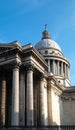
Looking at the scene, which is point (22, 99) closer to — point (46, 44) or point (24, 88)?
point (24, 88)

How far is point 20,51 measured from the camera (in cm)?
3331

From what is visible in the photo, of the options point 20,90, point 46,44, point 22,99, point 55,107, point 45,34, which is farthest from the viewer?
point 45,34

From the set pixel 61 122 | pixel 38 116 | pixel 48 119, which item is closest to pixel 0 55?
pixel 38 116

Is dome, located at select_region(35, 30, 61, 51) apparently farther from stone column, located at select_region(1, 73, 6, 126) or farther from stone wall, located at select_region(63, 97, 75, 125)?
stone column, located at select_region(1, 73, 6, 126)

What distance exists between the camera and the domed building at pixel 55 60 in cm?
6344

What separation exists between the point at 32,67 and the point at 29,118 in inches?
246

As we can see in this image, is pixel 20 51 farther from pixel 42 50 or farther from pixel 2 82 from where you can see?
pixel 42 50

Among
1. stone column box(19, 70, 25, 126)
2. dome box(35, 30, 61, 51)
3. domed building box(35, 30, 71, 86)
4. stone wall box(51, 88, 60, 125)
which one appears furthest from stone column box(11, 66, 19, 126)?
dome box(35, 30, 61, 51)

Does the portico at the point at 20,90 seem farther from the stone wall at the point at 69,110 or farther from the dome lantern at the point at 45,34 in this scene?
the dome lantern at the point at 45,34

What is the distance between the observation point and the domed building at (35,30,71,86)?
63.4 meters

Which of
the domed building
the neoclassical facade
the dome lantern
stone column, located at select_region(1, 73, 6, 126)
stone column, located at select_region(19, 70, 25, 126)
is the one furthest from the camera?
the dome lantern

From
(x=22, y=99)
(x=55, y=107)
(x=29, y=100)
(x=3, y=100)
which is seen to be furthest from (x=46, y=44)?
(x=29, y=100)

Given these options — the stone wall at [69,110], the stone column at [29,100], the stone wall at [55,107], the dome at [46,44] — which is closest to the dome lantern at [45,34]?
the dome at [46,44]

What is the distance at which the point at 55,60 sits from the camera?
64.4 meters
